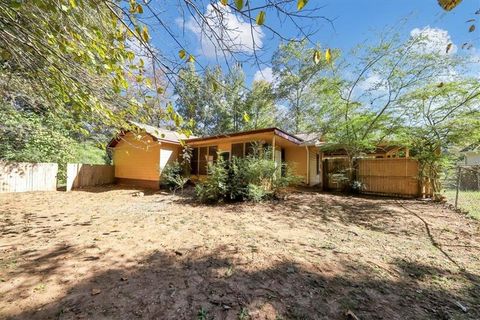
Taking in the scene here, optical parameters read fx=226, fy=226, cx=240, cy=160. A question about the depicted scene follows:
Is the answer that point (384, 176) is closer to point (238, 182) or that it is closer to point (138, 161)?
point (238, 182)

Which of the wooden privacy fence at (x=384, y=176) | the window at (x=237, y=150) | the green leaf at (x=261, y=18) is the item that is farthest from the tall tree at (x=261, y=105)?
the green leaf at (x=261, y=18)

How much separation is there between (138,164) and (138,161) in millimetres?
180

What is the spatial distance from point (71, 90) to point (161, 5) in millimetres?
1526

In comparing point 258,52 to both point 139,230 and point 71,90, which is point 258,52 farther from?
point 139,230

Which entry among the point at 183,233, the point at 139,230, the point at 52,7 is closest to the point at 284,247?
the point at 183,233

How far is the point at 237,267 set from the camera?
10.2 feet

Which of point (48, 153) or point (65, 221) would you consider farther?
point (48, 153)

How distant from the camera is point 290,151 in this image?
535 inches

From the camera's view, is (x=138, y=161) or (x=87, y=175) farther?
(x=138, y=161)

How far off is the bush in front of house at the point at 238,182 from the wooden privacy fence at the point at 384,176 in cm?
424

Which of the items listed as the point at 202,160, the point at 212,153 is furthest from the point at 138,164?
the point at 212,153

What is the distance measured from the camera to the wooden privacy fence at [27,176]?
9820 mm

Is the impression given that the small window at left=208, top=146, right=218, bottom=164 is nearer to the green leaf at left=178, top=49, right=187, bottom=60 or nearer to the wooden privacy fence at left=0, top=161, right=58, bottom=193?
the wooden privacy fence at left=0, top=161, right=58, bottom=193

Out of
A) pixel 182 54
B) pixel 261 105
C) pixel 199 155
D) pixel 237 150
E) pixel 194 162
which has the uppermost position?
pixel 261 105
